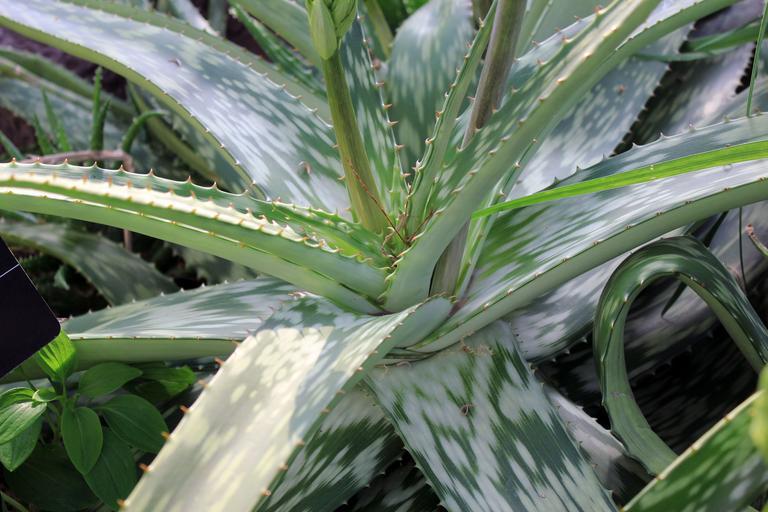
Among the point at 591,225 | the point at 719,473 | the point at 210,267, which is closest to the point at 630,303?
the point at 591,225

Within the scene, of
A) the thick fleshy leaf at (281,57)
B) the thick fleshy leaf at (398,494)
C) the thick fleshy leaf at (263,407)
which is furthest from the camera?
the thick fleshy leaf at (281,57)

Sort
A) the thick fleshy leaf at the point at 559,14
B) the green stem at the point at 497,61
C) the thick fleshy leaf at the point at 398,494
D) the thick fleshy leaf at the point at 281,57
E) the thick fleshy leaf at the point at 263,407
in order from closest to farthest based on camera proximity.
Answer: the thick fleshy leaf at the point at 263,407
the green stem at the point at 497,61
the thick fleshy leaf at the point at 398,494
the thick fleshy leaf at the point at 559,14
the thick fleshy leaf at the point at 281,57

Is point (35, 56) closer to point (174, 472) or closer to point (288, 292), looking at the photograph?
point (288, 292)

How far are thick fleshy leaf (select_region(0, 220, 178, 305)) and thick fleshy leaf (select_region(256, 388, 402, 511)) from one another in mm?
344

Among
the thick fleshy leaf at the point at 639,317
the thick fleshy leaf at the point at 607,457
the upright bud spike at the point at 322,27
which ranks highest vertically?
the upright bud spike at the point at 322,27

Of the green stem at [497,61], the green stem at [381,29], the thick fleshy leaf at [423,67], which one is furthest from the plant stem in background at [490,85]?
the green stem at [381,29]

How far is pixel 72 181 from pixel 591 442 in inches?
16.1

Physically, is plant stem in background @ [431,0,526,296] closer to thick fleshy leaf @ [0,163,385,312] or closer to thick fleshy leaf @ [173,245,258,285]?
thick fleshy leaf @ [0,163,385,312]

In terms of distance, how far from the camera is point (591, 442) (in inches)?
21.9

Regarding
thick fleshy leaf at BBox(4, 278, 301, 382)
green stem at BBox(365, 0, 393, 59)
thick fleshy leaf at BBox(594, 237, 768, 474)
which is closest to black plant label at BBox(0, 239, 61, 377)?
thick fleshy leaf at BBox(4, 278, 301, 382)

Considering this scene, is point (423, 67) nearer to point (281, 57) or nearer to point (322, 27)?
point (281, 57)

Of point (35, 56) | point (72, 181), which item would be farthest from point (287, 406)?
point (35, 56)

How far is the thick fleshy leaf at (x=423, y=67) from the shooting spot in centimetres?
73

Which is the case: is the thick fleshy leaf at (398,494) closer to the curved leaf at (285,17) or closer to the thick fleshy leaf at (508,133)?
the thick fleshy leaf at (508,133)
